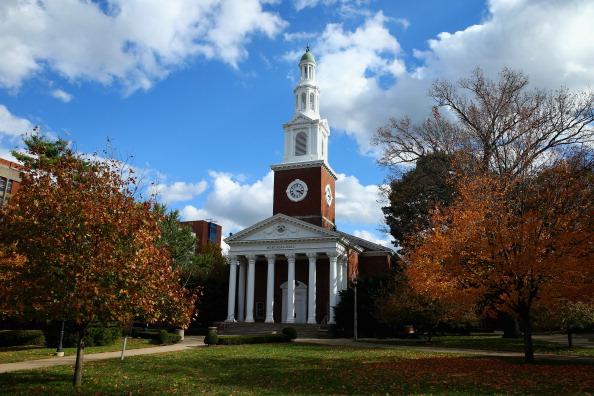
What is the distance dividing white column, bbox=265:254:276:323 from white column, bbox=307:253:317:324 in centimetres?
304

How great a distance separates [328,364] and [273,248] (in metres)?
26.4

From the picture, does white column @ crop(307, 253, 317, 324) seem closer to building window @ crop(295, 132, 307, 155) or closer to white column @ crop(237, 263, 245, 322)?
white column @ crop(237, 263, 245, 322)

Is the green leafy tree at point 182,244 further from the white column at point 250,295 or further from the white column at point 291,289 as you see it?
the white column at point 291,289

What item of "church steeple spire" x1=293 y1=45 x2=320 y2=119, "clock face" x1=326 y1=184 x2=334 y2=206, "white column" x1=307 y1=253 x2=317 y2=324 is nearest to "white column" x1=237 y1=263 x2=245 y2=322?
"white column" x1=307 y1=253 x2=317 y2=324

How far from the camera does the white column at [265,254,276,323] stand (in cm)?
4269

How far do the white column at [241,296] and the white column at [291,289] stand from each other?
412cm

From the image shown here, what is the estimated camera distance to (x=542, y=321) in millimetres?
26766

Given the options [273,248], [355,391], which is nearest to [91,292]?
[355,391]

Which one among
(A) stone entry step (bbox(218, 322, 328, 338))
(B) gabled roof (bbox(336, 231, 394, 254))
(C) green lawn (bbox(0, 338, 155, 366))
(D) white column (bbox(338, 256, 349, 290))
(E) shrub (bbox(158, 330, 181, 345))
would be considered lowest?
(C) green lawn (bbox(0, 338, 155, 366))

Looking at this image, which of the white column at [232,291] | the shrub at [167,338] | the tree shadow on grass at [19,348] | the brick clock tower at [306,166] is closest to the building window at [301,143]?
the brick clock tower at [306,166]

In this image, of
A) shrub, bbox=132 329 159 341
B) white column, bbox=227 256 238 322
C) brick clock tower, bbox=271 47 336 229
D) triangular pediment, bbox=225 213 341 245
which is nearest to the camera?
shrub, bbox=132 329 159 341

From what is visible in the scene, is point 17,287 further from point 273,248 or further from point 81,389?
point 273,248

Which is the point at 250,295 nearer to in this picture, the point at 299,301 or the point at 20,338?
the point at 299,301

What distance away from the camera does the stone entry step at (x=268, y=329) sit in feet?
126
